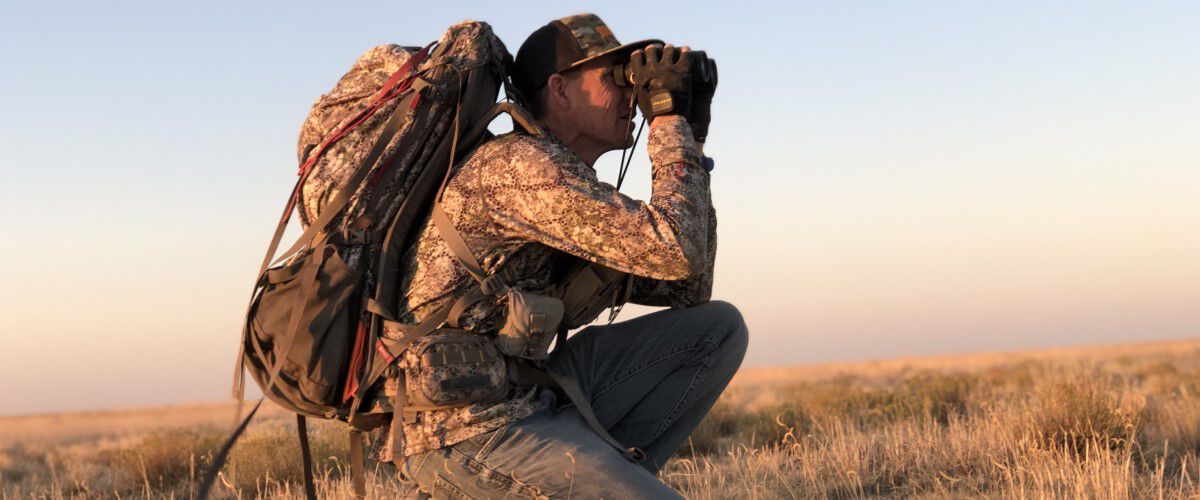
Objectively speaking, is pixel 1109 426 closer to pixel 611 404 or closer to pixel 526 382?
pixel 611 404

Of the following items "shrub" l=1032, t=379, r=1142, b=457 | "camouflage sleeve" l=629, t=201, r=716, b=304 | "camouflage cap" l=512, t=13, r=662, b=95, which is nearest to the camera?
"camouflage cap" l=512, t=13, r=662, b=95

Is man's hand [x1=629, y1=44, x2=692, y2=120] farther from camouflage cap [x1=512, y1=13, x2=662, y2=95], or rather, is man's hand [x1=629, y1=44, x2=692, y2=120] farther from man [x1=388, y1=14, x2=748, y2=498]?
camouflage cap [x1=512, y1=13, x2=662, y2=95]

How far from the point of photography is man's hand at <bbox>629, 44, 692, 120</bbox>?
10.9 ft

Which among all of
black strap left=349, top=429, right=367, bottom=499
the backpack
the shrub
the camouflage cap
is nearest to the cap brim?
the camouflage cap

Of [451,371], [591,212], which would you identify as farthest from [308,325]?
[591,212]

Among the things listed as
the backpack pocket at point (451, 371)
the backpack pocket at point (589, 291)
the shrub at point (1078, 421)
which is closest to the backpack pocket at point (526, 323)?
the backpack pocket at point (451, 371)

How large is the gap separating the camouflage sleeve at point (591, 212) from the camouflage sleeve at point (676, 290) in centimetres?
75

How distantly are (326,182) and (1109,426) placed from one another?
5.52m

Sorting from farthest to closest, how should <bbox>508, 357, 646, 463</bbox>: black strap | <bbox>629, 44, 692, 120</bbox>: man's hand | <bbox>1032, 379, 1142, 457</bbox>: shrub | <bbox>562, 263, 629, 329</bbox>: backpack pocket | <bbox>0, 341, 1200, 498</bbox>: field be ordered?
1. <bbox>1032, 379, 1142, 457</bbox>: shrub
2. <bbox>0, 341, 1200, 498</bbox>: field
3. <bbox>562, 263, 629, 329</bbox>: backpack pocket
4. <bbox>629, 44, 692, 120</bbox>: man's hand
5. <bbox>508, 357, 646, 463</bbox>: black strap

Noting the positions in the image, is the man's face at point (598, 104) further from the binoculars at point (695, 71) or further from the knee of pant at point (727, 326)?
the knee of pant at point (727, 326)

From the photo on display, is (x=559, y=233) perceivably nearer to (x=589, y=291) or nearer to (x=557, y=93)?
(x=589, y=291)

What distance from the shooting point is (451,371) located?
2.95 meters

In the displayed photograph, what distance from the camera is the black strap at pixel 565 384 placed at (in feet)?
10.4

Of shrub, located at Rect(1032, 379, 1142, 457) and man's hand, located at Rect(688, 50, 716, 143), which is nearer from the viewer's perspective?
man's hand, located at Rect(688, 50, 716, 143)
